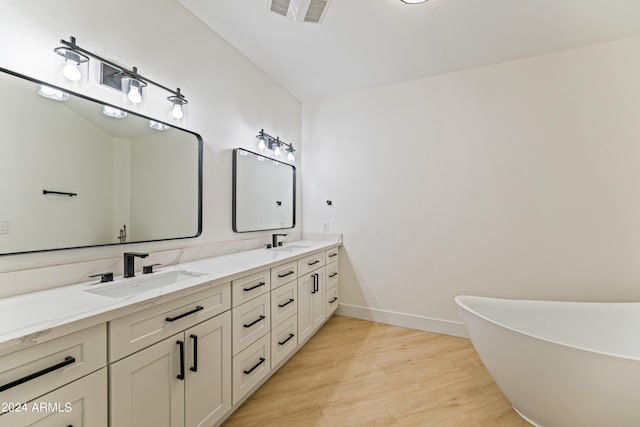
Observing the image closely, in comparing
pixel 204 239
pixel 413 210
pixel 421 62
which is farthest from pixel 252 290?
pixel 421 62

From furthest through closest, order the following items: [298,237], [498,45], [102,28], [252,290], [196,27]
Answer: [298,237] → [498,45] → [196,27] → [252,290] → [102,28]

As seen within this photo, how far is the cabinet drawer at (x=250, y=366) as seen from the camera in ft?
5.40

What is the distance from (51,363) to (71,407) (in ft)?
0.59

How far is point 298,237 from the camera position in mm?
3525

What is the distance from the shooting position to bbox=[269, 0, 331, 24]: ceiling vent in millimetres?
1871


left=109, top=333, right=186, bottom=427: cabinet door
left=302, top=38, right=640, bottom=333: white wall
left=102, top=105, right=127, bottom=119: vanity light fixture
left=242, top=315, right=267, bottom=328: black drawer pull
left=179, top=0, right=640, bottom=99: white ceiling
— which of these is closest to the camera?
left=109, top=333, right=186, bottom=427: cabinet door

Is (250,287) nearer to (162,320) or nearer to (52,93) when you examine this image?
(162,320)

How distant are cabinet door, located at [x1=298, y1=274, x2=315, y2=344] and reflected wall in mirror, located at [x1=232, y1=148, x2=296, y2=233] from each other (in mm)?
728

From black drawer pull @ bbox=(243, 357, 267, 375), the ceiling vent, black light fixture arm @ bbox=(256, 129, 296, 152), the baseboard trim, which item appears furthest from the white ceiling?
the baseboard trim

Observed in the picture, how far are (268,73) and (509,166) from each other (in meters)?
2.63

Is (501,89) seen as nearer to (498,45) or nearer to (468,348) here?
(498,45)

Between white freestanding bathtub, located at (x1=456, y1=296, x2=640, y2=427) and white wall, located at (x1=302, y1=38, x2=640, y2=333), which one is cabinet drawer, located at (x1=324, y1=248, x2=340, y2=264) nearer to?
white wall, located at (x1=302, y1=38, x2=640, y2=333)

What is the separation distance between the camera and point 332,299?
3176 mm

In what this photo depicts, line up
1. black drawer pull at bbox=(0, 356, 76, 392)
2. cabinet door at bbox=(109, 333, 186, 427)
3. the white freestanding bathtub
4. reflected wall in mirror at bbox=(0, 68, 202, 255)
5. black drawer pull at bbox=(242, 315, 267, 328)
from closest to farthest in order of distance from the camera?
black drawer pull at bbox=(0, 356, 76, 392) < cabinet door at bbox=(109, 333, 186, 427) < reflected wall in mirror at bbox=(0, 68, 202, 255) < the white freestanding bathtub < black drawer pull at bbox=(242, 315, 267, 328)
